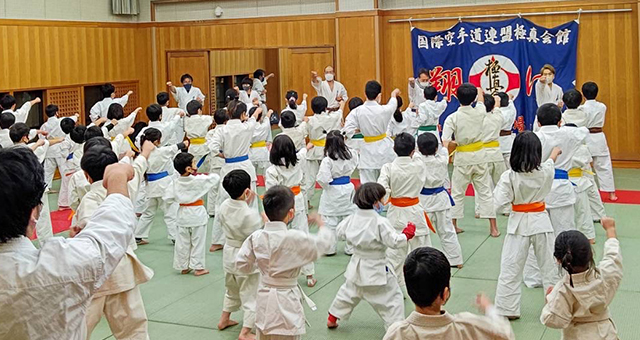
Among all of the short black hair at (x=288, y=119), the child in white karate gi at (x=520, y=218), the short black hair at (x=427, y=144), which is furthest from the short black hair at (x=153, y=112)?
the child in white karate gi at (x=520, y=218)

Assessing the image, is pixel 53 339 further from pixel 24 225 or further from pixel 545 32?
pixel 545 32

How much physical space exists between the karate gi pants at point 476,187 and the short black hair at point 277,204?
12.7 feet

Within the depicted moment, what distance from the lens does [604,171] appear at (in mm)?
8742

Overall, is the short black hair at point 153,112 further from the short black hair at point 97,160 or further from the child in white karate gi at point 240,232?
the short black hair at point 97,160

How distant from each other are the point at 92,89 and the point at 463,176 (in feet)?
26.5

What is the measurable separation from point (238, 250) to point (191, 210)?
1603 mm

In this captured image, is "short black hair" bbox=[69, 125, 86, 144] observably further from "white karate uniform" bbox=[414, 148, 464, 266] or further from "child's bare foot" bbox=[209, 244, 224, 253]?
"white karate uniform" bbox=[414, 148, 464, 266]

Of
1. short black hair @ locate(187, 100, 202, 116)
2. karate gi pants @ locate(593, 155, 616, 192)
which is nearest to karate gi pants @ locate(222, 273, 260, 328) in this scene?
short black hair @ locate(187, 100, 202, 116)

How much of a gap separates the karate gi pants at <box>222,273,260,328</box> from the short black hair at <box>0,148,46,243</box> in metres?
2.94

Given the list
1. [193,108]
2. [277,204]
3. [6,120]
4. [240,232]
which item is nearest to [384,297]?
[240,232]

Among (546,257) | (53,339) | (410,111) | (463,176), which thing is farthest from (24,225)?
(410,111)

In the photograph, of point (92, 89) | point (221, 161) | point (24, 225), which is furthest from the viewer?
point (92, 89)

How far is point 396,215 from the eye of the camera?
591 cm

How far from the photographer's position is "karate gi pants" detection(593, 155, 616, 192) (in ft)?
28.4
